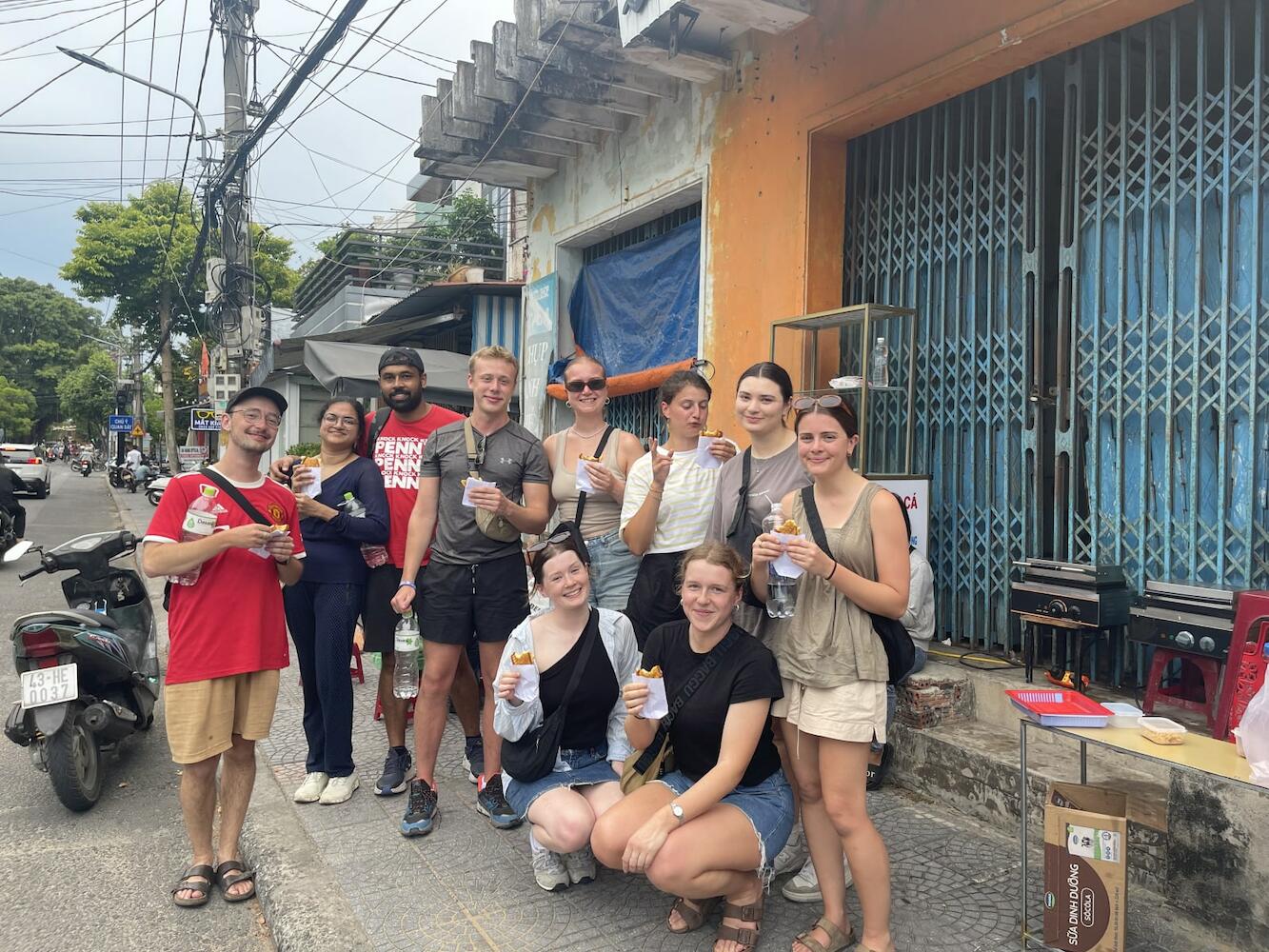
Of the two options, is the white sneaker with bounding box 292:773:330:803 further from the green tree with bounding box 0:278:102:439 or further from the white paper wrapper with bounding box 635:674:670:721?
the green tree with bounding box 0:278:102:439

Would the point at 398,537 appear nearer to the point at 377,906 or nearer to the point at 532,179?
the point at 377,906

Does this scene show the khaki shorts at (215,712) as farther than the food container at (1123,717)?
Yes

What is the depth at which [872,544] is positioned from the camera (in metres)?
2.66

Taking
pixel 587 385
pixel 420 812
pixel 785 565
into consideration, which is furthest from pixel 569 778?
pixel 587 385

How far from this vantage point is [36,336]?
57.6 meters

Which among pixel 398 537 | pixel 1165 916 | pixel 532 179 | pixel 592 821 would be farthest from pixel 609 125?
pixel 1165 916

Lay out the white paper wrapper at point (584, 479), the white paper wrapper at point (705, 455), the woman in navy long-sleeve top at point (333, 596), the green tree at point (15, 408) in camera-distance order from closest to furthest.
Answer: the white paper wrapper at point (705, 455) → the white paper wrapper at point (584, 479) → the woman in navy long-sleeve top at point (333, 596) → the green tree at point (15, 408)

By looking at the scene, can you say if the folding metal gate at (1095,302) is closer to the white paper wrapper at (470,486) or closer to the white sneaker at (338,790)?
the white paper wrapper at (470,486)

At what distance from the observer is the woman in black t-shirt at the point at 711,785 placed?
2.64 metres

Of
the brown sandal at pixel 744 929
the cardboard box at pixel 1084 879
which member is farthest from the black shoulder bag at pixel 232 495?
the cardboard box at pixel 1084 879

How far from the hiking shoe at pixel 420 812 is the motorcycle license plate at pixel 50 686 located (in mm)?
1746

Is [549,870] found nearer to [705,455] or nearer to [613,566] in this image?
[613,566]

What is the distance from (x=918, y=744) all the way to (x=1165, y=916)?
1.22 metres

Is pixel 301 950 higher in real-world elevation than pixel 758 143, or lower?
lower
